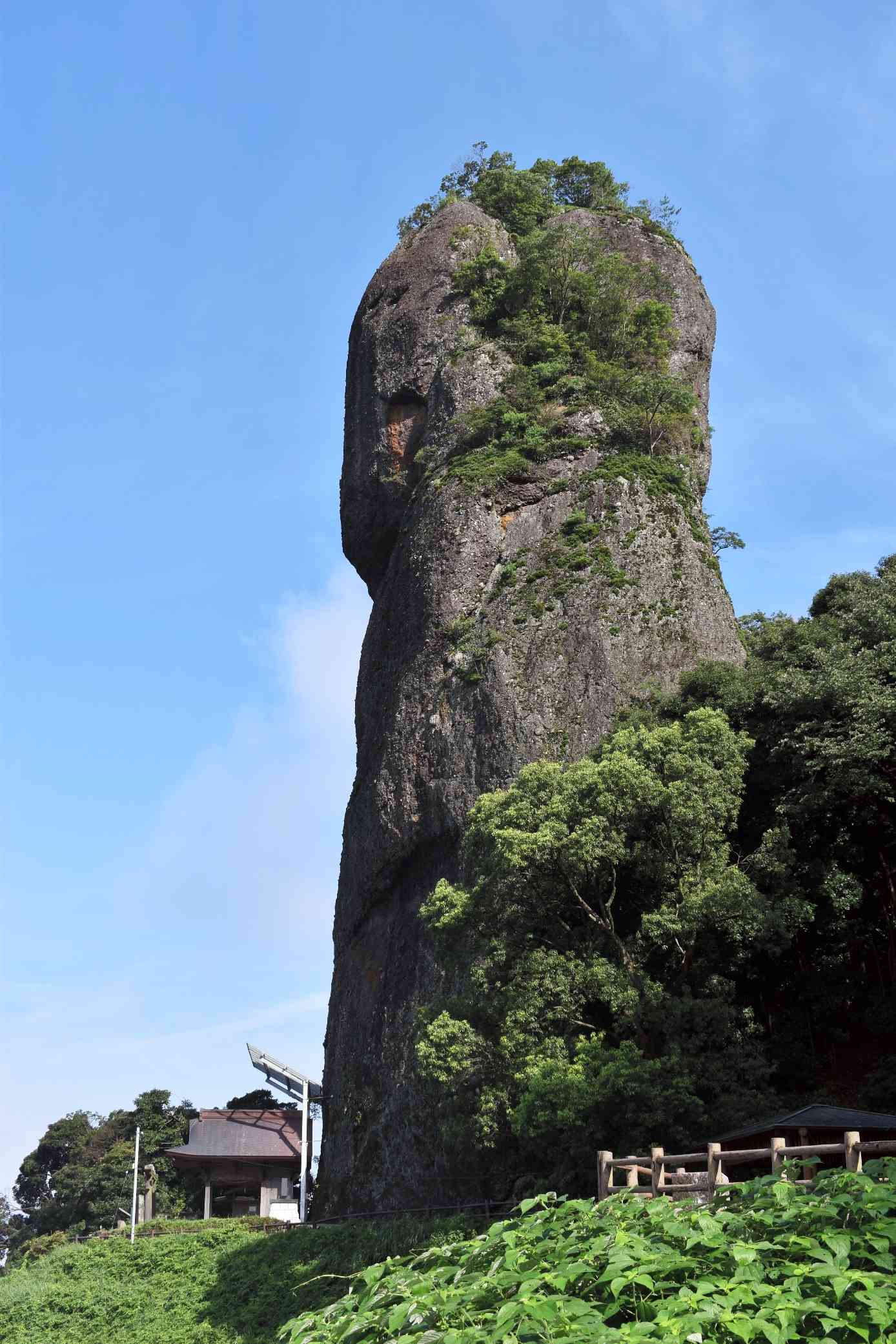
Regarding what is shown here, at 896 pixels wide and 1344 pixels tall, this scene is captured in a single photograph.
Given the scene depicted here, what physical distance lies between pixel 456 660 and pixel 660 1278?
82.1ft

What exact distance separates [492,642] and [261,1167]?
21.6 m

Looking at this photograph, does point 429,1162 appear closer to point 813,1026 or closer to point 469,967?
point 469,967

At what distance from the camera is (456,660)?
100 feet

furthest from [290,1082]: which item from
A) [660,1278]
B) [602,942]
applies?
[660,1278]

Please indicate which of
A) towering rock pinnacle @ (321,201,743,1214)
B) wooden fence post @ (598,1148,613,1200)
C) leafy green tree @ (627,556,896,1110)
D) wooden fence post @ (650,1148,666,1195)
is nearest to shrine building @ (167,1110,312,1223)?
towering rock pinnacle @ (321,201,743,1214)

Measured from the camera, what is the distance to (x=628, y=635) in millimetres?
29125

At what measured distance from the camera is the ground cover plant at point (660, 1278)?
5199 millimetres

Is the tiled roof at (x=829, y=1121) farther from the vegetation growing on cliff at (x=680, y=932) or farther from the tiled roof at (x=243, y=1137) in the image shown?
the tiled roof at (x=243, y=1137)

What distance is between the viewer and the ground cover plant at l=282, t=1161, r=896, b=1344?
5.20 m

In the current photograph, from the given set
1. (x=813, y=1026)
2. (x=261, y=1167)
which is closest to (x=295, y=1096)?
(x=261, y=1167)

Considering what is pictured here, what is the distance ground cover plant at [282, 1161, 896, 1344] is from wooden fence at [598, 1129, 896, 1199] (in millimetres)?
3012

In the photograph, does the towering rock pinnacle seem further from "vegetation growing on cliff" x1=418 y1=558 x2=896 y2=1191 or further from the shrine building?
the shrine building

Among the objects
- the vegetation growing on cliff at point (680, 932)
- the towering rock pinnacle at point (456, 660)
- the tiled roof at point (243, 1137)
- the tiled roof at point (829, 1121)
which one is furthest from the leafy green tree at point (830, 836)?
the tiled roof at point (243, 1137)

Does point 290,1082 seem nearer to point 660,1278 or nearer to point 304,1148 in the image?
Answer: point 304,1148
